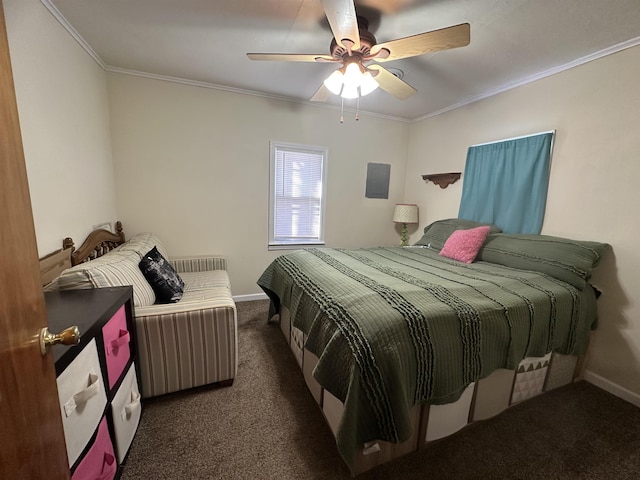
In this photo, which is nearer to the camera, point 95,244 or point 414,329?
point 414,329

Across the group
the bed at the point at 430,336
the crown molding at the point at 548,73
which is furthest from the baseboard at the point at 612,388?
the crown molding at the point at 548,73

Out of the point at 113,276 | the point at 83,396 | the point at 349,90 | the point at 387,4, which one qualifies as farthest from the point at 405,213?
the point at 83,396

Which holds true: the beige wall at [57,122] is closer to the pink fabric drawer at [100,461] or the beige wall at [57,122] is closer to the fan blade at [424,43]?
the pink fabric drawer at [100,461]

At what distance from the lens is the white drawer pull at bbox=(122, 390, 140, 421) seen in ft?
4.28

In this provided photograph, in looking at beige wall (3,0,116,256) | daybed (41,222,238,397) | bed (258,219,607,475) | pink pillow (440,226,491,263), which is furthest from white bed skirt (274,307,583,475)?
beige wall (3,0,116,256)

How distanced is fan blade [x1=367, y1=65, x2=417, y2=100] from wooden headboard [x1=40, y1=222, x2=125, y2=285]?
7.65 feet

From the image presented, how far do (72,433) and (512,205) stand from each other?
3.39m

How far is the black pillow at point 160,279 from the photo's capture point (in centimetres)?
193

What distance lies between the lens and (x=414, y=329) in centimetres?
122

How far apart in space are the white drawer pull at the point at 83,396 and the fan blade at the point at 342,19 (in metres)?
1.89

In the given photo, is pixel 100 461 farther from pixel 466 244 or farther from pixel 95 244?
pixel 466 244

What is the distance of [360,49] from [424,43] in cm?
39

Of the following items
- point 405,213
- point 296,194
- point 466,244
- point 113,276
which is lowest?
point 113,276

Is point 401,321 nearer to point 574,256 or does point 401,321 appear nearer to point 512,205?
point 574,256
